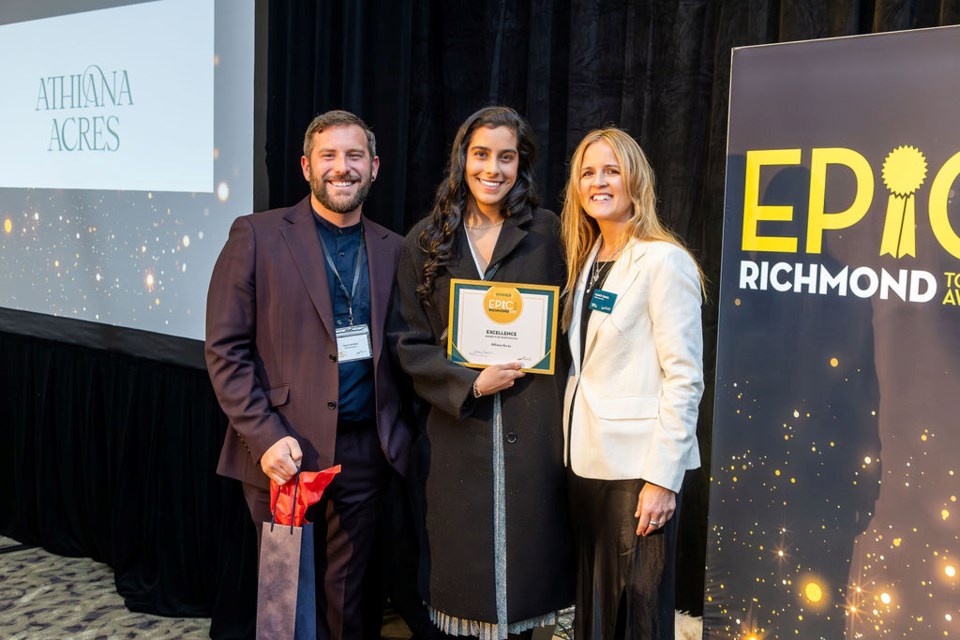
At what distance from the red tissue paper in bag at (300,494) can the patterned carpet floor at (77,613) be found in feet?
3.89

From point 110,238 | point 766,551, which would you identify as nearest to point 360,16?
point 110,238

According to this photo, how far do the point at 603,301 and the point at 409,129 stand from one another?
1580mm

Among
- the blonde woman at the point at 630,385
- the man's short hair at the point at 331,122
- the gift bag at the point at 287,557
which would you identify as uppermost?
the man's short hair at the point at 331,122

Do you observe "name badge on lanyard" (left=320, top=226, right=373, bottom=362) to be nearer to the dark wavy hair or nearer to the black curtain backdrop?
the dark wavy hair

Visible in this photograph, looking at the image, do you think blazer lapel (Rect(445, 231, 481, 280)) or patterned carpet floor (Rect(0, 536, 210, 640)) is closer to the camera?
blazer lapel (Rect(445, 231, 481, 280))

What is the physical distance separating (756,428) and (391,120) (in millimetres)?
1694

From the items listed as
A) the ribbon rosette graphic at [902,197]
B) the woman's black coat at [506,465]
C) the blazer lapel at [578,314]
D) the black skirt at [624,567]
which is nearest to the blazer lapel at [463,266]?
the woman's black coat at [506,465]

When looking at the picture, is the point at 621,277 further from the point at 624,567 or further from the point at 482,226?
the point at 624,567

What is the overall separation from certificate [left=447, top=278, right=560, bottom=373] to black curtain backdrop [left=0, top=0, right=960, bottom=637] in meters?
0.97

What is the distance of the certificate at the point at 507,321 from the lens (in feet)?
6.40

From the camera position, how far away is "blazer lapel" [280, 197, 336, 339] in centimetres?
216

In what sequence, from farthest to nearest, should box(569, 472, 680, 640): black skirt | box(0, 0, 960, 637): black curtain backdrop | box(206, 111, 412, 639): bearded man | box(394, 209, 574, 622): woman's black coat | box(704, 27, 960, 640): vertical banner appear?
box(0, 0, 960, 637): black curtain backdrop, box(206, 111, 412, 639): bearded man, box(394, 209, 574, 622): woman's black coat, box(569, 472, 680, 640): black skirt, box(704, 27, 960, 640): vertical banner

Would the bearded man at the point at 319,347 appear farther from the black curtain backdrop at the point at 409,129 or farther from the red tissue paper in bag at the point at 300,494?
the black curtain backdrop at the point at 409,129

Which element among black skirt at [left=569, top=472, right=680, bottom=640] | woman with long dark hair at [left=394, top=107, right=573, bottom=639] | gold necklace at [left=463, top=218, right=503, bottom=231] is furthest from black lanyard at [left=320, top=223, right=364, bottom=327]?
black skirt at [left=569, top=472, right=680, bottom=640]
